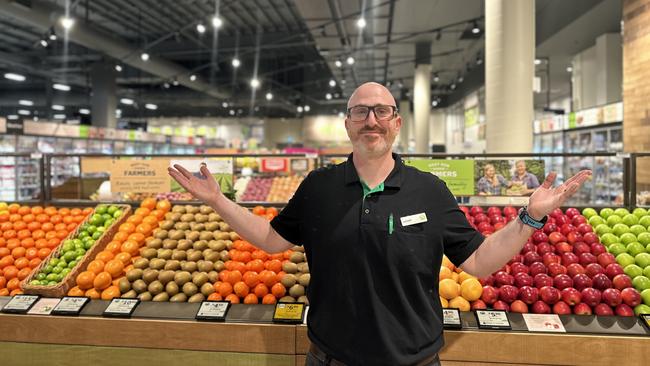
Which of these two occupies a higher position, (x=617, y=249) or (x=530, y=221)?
(x=530, y=221)

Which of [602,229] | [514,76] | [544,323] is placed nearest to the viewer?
[544,323]

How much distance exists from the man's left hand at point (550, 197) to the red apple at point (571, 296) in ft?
3.66

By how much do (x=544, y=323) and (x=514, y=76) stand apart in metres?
3.71

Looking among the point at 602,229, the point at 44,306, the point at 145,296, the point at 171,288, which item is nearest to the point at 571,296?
the point at 602,229

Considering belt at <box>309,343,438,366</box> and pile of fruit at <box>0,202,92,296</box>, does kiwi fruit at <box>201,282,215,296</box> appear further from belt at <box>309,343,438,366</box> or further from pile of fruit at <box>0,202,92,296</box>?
belt at <box>309,343,438,366</box>

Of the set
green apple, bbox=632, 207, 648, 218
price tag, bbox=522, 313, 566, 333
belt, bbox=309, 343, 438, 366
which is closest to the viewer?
belt, bbox=309, 343, 438, 366

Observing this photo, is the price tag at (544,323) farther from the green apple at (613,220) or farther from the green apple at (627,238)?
the green apple at (613,220)

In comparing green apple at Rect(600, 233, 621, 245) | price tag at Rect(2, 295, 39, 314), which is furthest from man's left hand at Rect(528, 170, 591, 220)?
price tag at Rect(2, 295, 39, 314)

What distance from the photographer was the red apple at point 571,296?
97.0 inches

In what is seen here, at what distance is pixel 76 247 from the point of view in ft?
10.8

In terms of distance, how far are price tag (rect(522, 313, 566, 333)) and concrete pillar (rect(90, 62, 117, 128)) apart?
18311 mm

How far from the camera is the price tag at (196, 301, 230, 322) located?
2590 millimetres

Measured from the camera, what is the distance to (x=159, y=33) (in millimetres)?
16000

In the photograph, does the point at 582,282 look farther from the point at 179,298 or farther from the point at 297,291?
the point at 179,298
